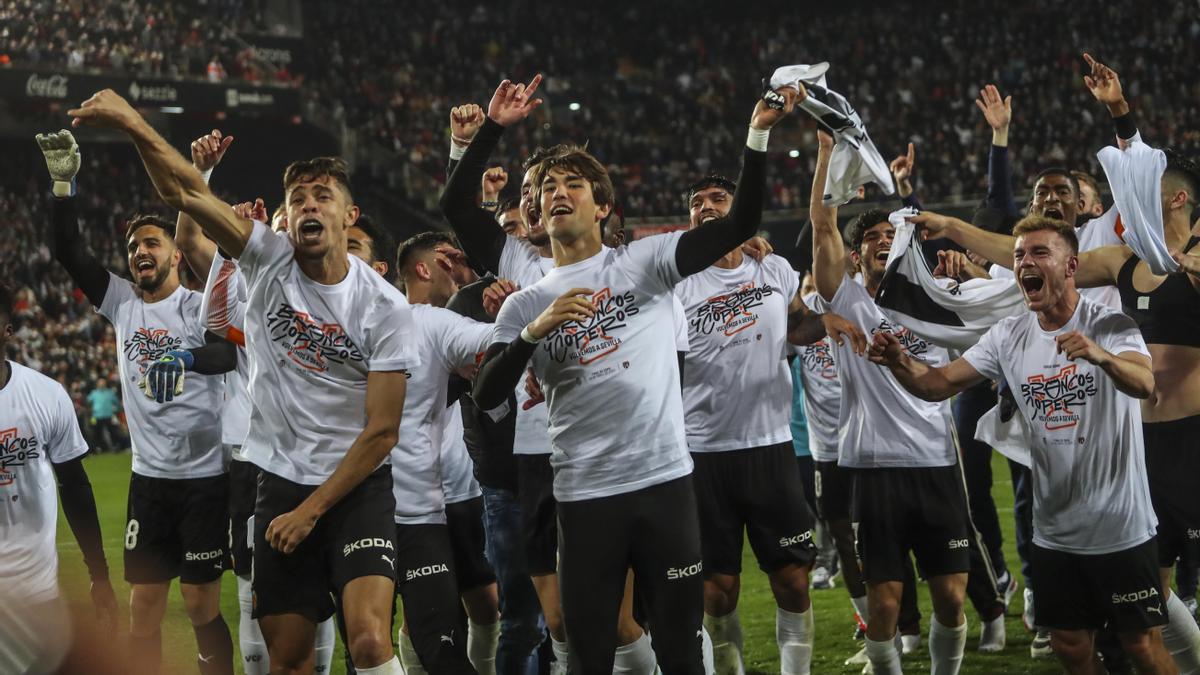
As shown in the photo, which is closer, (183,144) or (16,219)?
(16,219)

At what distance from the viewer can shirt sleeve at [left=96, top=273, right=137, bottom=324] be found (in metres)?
7.52

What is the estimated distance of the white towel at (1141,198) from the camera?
5781mm

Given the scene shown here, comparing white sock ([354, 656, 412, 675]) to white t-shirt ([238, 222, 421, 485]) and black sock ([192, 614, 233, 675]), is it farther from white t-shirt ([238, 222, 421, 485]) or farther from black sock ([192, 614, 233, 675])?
black sock ([192, 614, 233, 675])

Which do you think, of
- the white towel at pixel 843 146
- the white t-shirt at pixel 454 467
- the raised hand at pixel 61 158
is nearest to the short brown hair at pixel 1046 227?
the white towel at pixel 843 146

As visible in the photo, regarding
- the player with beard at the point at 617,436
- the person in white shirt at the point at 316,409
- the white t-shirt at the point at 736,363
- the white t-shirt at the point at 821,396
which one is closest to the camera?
the person in white shirt at the point at 316,409

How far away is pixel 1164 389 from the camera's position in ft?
20.6

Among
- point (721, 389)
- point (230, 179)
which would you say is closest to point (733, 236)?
point (721, 389)

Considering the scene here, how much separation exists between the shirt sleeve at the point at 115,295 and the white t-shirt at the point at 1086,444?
16.1 ft

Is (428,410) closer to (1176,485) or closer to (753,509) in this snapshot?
(753,509)

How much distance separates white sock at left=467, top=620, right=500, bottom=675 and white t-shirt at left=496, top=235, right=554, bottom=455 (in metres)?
0.90

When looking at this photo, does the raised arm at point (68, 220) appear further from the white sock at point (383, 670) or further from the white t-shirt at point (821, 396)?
the white t-shirt at point (821, 396)

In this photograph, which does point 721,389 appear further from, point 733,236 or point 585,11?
point 585,11

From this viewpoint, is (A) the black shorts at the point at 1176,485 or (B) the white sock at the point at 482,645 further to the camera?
(B) the white sock at the point at 482,645

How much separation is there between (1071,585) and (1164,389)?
1.25 metres
